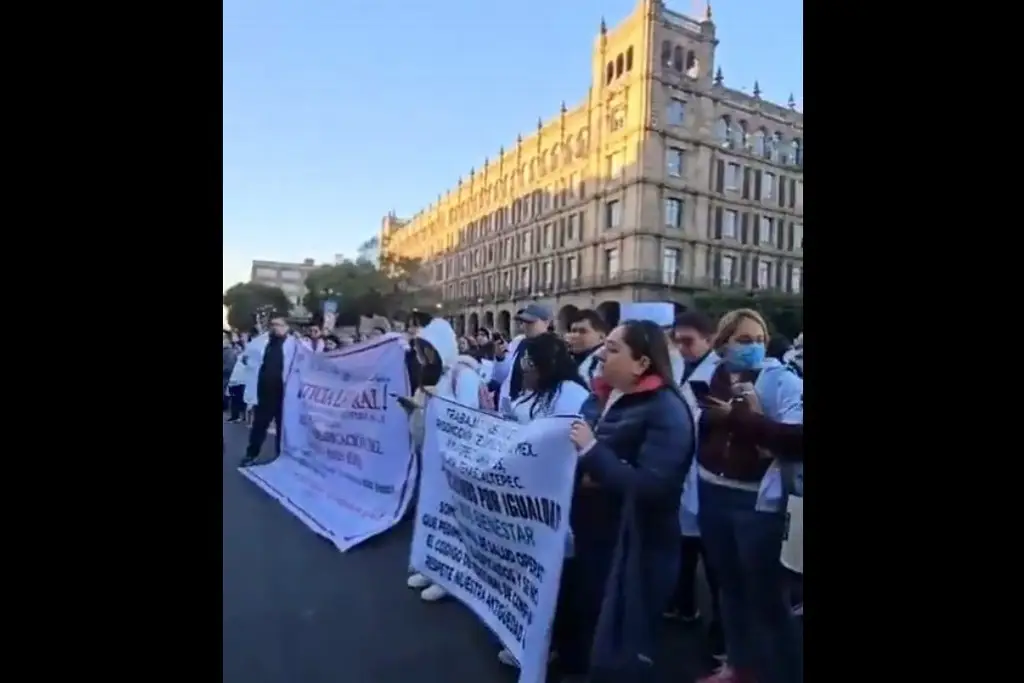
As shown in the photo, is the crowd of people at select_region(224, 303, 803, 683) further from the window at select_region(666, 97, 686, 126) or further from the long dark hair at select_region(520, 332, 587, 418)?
the window at select_region(666, 97, 686, 126)

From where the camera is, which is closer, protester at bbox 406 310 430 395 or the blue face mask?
the blue face mask

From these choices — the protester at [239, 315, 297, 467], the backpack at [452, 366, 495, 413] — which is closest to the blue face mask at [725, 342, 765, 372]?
the backpack at [452, 366, 495, 413]

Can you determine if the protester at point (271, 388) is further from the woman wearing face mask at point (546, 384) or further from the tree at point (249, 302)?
the woman wearing face mask at point (546, 384)

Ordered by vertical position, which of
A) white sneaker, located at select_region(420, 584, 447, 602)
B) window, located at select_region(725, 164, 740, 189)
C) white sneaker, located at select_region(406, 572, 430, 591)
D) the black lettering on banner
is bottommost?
white sneaker, located at select_region(420, 584, 447, 602)

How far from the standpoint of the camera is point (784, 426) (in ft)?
4.52

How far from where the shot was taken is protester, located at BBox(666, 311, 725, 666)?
4.70ft

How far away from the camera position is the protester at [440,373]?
1.81 m

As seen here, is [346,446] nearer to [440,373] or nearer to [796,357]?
[440,373]

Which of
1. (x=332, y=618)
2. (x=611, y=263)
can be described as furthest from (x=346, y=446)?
(x=611, y=263)

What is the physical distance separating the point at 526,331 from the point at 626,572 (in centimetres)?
58
